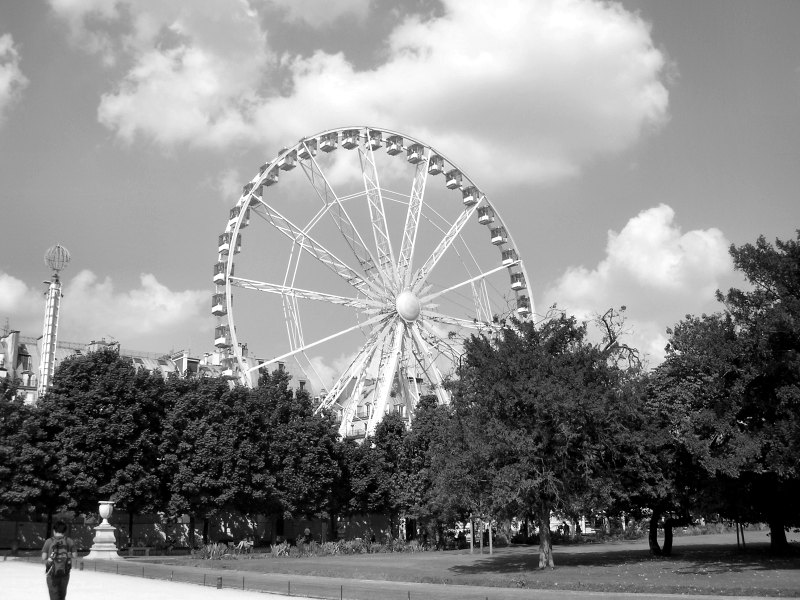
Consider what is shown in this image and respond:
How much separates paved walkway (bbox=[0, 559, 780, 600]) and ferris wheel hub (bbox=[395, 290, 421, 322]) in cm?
3089

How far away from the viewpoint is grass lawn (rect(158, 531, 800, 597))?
1168 inches

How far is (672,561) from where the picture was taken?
42.6m

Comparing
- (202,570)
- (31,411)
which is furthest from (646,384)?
(31,411)

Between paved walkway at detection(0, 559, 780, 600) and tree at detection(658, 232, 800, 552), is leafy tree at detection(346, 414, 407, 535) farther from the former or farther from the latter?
paved walkway at detection(0, 559, 780, 600)

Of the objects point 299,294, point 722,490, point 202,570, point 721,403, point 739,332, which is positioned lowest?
point 202,570

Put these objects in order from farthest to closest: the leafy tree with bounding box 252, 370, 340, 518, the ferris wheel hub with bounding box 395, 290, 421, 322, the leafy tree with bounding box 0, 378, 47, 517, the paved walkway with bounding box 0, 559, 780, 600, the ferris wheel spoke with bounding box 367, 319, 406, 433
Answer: the ferris wheel hub with bounding box 395, 290, 421, 322
the ferris wheel spoke with bounding box 367, 319, 406, 433
the leafy tree with bounding box 252, 370, 340, 518
the leafy tree with bounding box 0, 378, 47, 517
the paved walkway with bounding box 0, 559, 780, 600

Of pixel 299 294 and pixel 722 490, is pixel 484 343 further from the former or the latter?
pixel 299 294

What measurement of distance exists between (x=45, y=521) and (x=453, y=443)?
35.2 m

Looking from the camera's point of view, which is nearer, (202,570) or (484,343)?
(202,570)

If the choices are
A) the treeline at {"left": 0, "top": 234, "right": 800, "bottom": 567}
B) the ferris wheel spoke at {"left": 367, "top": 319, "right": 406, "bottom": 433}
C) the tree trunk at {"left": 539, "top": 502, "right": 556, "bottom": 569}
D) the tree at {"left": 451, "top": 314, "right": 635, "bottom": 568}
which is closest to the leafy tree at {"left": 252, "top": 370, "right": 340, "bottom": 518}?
the treeline at {"left": 0, "top": 234, "right": 800, "bottom": 567}

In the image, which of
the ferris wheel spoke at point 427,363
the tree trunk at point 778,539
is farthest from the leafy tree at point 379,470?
the tree trunk at point 778,539

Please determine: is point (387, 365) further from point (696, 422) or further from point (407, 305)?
point (696, 422)

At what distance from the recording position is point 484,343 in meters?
44.3

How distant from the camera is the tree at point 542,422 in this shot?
38.3m
